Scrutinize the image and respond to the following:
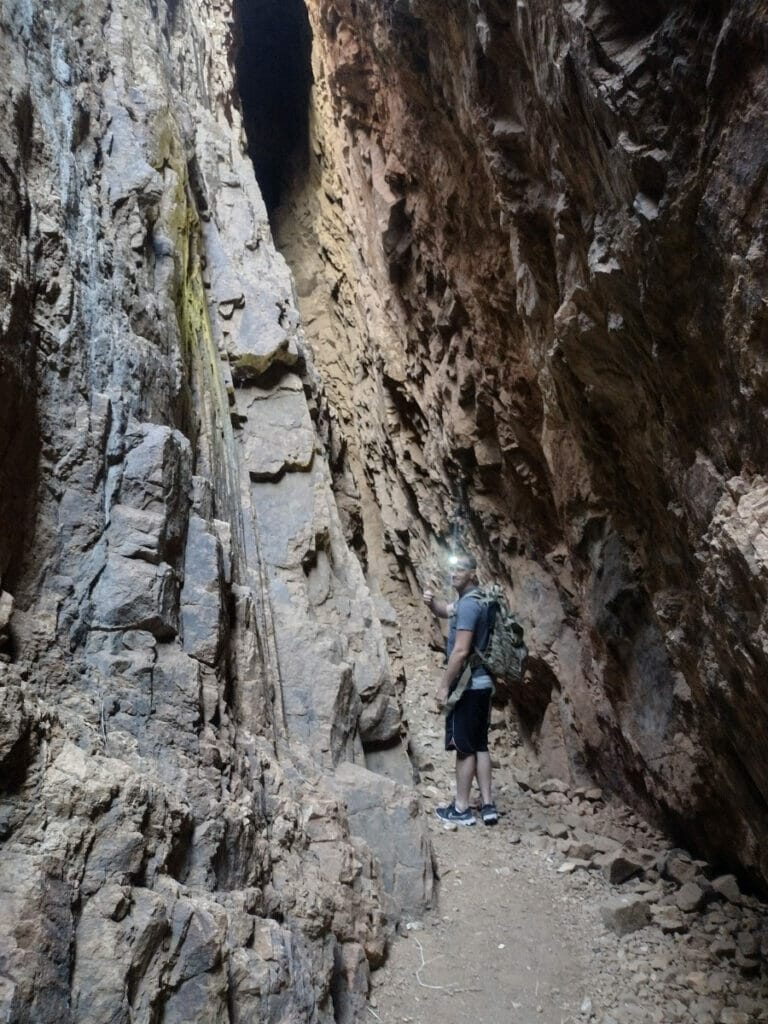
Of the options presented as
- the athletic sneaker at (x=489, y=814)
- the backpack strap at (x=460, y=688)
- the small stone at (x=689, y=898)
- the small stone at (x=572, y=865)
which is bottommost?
the small stone at (x=689, y=898)

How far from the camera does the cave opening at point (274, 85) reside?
47.9 ft

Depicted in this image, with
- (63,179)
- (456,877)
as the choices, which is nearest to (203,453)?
(63,179)

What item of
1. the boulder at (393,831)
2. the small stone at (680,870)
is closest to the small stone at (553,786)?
the small stone at (680,870)

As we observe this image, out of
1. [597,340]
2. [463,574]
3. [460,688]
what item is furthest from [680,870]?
[597,340]

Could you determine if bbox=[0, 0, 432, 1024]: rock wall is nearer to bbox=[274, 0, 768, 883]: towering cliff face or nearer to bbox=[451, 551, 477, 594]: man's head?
bbox=[451, 551, 477, 594]: man's head

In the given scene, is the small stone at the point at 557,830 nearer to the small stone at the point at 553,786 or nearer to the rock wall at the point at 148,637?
the small stone at the point at 553,786

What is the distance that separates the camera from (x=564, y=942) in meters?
4.10

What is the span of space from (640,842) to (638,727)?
824mm

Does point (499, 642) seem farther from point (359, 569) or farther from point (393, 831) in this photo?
point (393, 831)

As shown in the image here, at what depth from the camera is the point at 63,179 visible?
170 inches

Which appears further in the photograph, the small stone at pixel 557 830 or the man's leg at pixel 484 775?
the man's leg at pixel 484 775

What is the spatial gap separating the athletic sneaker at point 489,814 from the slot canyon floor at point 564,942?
0.06 m

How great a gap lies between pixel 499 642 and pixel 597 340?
9.32ft

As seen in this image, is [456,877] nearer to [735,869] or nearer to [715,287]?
[735,869]
